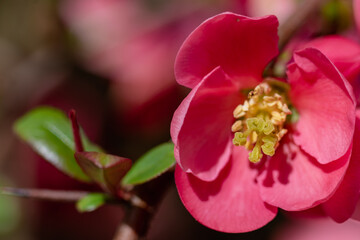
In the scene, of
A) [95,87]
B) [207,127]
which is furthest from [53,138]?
[95,87]

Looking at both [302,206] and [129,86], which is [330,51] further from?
[129,86]

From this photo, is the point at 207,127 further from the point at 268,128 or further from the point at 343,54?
the point at 343,54

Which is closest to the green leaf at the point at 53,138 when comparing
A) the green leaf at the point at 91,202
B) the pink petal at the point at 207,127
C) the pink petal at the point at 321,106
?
the green leaf at the point at 91,202

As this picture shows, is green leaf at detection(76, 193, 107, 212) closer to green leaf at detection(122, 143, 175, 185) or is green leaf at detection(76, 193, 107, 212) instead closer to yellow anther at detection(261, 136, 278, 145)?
green leaf at detection(122, 143, 175, 185)

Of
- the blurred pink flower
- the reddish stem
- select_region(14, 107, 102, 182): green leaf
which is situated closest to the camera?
the reddish stem

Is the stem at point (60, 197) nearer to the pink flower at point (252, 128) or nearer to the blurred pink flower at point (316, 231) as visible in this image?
the pink flower at point (252, 128)

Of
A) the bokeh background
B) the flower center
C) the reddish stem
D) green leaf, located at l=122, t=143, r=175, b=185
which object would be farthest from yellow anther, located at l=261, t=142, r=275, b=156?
the bokeh background

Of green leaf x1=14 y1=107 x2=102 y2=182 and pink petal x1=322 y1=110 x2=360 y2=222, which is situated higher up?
green leaf x1=14 y1=107 x2=102 y2=182
